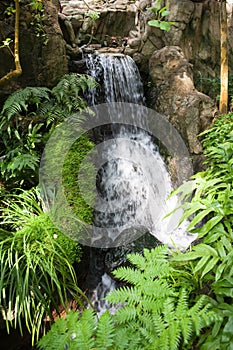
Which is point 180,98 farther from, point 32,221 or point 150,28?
point 32,221

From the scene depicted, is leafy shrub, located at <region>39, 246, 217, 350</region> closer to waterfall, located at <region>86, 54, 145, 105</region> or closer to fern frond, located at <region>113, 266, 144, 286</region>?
fern frond, located at <region>113, 266, 144, 286</region>

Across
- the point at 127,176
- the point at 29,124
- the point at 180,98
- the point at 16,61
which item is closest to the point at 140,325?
the point at 29,124

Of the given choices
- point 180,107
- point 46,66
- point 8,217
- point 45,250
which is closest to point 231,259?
point 45,250

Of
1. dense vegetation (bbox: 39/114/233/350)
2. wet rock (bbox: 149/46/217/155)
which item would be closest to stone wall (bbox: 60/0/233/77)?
wet rock (bbox: 149/46/217/155)

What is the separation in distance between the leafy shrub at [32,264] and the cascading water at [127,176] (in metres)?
0.97

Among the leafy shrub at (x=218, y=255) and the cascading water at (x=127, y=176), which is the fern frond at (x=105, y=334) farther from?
the cascading water at (x=127, y=176)

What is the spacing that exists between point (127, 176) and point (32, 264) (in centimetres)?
288

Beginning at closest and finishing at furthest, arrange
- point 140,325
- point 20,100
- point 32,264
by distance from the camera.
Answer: point 140,325 → point 32,264 → point 20,100

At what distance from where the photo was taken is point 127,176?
15.9 feet

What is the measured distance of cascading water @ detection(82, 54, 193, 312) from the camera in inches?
157

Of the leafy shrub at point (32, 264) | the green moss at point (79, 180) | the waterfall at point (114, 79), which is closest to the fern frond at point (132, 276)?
the leafy shrub at point (32, 264)

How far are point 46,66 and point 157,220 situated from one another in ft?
9.73

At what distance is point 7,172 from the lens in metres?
3.03

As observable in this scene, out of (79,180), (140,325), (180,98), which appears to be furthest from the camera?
(180,98)
